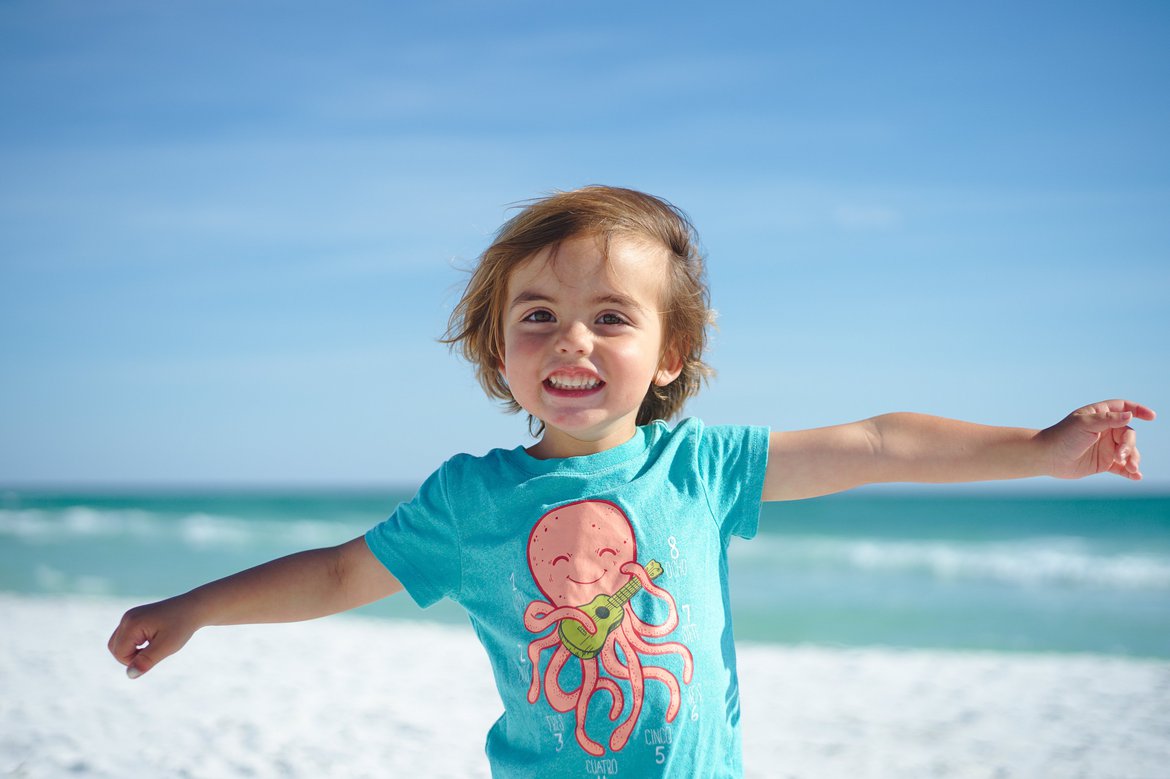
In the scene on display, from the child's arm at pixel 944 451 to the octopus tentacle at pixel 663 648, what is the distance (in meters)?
0.42

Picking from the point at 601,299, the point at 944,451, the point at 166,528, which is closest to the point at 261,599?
the point at 601,299

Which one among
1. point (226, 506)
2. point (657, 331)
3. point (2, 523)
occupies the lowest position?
point (657, 331)

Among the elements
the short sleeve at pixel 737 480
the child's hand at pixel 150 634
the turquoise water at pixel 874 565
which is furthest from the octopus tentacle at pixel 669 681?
the turquoise water at pixel 874 565

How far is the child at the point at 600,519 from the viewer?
1937 mm

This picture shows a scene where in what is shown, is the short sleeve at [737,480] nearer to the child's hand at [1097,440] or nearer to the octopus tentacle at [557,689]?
the octopus tentacle at [557,689]

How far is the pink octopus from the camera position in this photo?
1.93m

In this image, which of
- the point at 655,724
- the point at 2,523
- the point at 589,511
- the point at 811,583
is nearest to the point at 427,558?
the point at 589,511

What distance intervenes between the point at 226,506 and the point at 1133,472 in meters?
36.2

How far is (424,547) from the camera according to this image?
7.12ft

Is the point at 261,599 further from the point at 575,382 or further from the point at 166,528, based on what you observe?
the point at 166,528

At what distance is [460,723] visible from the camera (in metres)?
5.06

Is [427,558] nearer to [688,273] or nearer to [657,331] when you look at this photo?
[657,331]

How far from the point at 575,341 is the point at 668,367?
43cm

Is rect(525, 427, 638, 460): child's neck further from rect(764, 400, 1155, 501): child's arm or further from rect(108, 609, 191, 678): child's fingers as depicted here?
rect(108, 609, 191, 678): child's fingers
